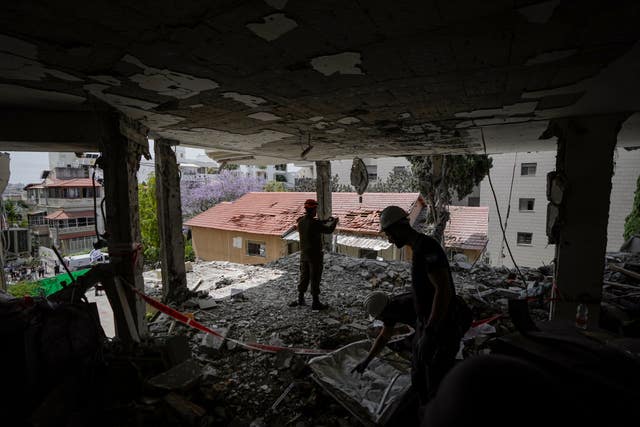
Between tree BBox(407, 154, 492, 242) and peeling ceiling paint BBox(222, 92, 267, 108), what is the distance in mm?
6600

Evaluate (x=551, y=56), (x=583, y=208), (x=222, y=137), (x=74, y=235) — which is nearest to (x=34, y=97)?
(x=222, y=137)

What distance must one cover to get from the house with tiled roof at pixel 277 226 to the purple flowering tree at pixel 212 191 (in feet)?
33.2

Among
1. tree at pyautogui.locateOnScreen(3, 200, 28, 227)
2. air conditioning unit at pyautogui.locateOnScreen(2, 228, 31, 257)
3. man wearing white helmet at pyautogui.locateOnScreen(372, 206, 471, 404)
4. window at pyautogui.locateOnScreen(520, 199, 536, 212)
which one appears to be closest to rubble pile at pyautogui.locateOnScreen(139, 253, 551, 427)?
man wearing white helmet at pyautogui.locateOnScreen(372, 206, 471, 404)

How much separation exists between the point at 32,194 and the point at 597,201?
35.9 m

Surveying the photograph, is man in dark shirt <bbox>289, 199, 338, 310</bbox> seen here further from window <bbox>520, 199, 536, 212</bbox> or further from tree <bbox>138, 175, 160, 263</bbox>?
window <bbox>520, 199, 536, 212</bbox>

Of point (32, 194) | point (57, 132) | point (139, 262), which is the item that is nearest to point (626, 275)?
point (139, 262)

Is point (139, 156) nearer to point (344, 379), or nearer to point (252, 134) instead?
point (252, 134)

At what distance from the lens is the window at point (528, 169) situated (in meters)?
15.3

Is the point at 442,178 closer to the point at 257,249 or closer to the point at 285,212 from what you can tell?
the point at 285,212

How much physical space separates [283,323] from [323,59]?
4.00 metres

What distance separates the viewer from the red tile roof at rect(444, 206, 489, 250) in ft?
44.9

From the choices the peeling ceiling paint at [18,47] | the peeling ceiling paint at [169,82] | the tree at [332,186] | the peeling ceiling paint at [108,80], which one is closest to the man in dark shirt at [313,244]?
the peeling ceiling paint at [169,82]

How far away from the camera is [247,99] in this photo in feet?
9.45

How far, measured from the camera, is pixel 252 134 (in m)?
4.61
